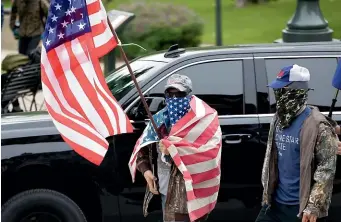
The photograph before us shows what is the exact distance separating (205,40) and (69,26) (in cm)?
1430

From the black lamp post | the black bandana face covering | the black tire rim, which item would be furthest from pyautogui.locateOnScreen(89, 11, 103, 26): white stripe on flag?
the black lamp post

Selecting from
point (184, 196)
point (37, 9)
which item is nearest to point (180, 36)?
point (37, 9)

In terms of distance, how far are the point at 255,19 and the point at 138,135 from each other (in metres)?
16.9

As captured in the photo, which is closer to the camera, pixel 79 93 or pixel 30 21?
pixel 79 93

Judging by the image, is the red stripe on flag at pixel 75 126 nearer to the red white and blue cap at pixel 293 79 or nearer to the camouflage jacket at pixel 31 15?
the red white and blue cap at pixel 293 79

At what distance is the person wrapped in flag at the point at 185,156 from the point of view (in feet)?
17.1

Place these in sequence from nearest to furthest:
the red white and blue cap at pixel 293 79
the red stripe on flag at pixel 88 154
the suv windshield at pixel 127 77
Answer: the red white and blue cap at pixel 293 79 → the red stripe on flag at pixel 88 154 → the suv windshield at pixel 127 77

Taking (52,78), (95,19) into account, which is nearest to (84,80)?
(52,78)

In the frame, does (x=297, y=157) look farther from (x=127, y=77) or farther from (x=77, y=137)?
(x=127, y=77)

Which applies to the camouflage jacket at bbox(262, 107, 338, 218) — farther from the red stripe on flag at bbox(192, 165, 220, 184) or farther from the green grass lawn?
the green grass lawn

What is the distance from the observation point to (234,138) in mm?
6188

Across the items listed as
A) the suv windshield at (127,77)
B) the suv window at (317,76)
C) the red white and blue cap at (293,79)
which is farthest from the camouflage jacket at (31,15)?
the red white and blue cap at (293,79)

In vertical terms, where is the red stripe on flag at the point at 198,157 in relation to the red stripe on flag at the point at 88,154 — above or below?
below

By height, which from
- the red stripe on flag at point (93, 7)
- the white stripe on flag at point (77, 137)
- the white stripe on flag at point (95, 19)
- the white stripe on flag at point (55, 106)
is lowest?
the white stripe on flag at point (77, 137)
